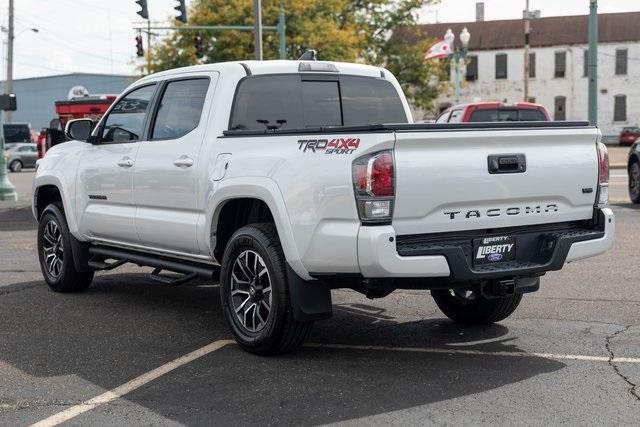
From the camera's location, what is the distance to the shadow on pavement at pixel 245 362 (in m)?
4.79

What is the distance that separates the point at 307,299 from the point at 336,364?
0.49 metres

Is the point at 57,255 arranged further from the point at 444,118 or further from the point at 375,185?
the point at 444,118

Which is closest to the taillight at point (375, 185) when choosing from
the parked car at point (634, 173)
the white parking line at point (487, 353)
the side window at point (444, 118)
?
the white parking line at point (487, 353)

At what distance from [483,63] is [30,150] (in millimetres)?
37215

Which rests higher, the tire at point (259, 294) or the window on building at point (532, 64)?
the window on building at point (532, 64)

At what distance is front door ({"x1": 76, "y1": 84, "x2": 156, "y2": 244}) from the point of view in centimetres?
716

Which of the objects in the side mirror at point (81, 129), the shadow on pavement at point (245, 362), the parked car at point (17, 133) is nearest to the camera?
the shadow on pavement at point (245, 362)

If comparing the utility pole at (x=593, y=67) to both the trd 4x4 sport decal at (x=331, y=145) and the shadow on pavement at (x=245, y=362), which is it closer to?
the shadow on pavement at (x=245, y=362)

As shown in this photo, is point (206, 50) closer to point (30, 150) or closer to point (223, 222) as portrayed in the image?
point (30, 150)

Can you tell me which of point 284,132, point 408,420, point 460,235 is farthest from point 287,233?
point 408,420

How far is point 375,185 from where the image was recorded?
4.96 m

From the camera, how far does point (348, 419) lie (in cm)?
452

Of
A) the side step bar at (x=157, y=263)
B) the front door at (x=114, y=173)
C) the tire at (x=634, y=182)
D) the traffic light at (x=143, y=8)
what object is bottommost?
the tire at (x=634, y=182)

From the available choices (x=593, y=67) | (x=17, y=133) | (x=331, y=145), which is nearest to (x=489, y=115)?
(x=593, y=67)
